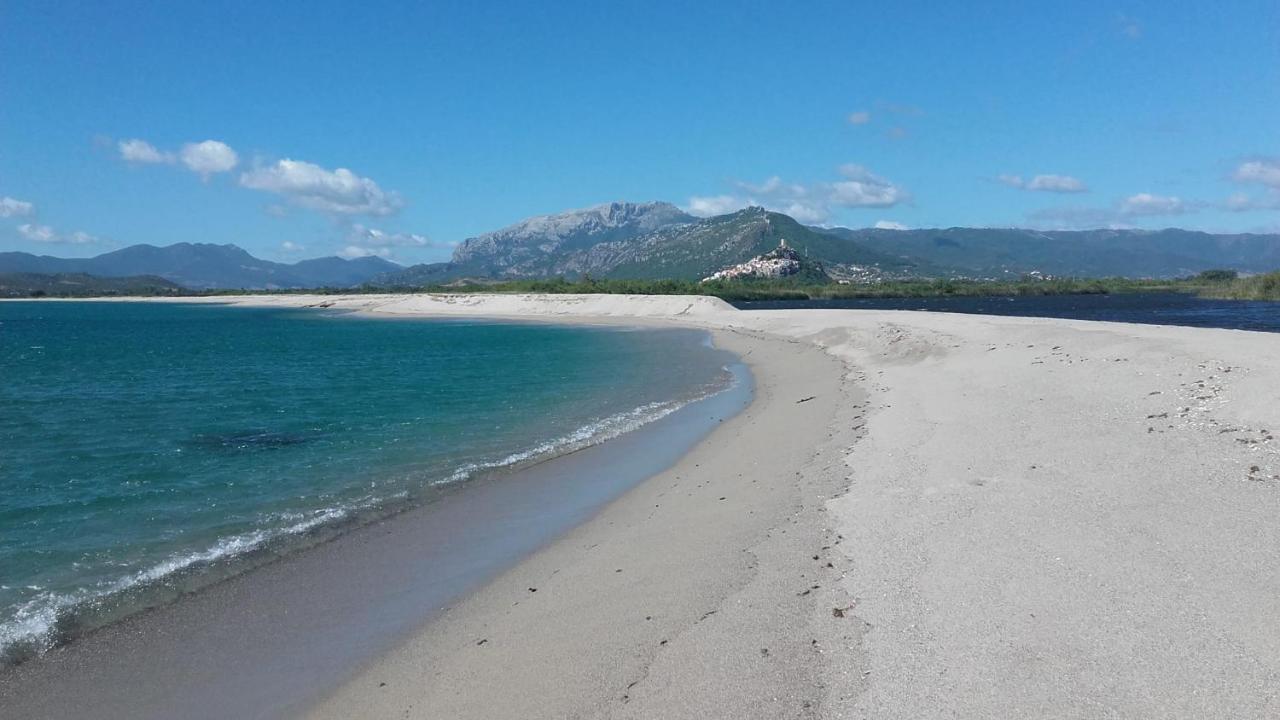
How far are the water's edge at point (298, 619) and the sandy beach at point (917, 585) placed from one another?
465 millimetres

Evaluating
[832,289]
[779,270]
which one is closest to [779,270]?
[779,270]

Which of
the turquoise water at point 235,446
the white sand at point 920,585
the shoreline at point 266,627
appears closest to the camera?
the white sand at point 920,585

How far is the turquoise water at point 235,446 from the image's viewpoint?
29.0 ft

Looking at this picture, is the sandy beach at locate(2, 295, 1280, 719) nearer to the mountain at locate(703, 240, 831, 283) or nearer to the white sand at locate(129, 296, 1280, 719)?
the white sand at locate(129, 296, 1280, 719)

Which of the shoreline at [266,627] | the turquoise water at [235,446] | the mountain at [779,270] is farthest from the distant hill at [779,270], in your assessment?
the shoreline at [266,627]

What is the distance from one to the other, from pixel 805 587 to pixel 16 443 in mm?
18108

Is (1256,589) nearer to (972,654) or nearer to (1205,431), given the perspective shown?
(972,654)

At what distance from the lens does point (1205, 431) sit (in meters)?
11.1

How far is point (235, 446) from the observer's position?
1585 cm

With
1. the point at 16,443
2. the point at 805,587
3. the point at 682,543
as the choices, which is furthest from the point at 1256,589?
the point at 16,443

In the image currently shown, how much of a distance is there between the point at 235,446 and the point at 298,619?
9955 mm

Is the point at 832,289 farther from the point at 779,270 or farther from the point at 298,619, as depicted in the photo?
the point at 298,619

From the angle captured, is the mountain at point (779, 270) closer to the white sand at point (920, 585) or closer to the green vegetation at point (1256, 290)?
the green vegetation at point (1256, 290)

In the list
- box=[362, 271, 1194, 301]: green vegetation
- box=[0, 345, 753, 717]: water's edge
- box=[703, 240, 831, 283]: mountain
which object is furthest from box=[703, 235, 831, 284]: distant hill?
box=[0, 345, 753, 717]: water's edge
